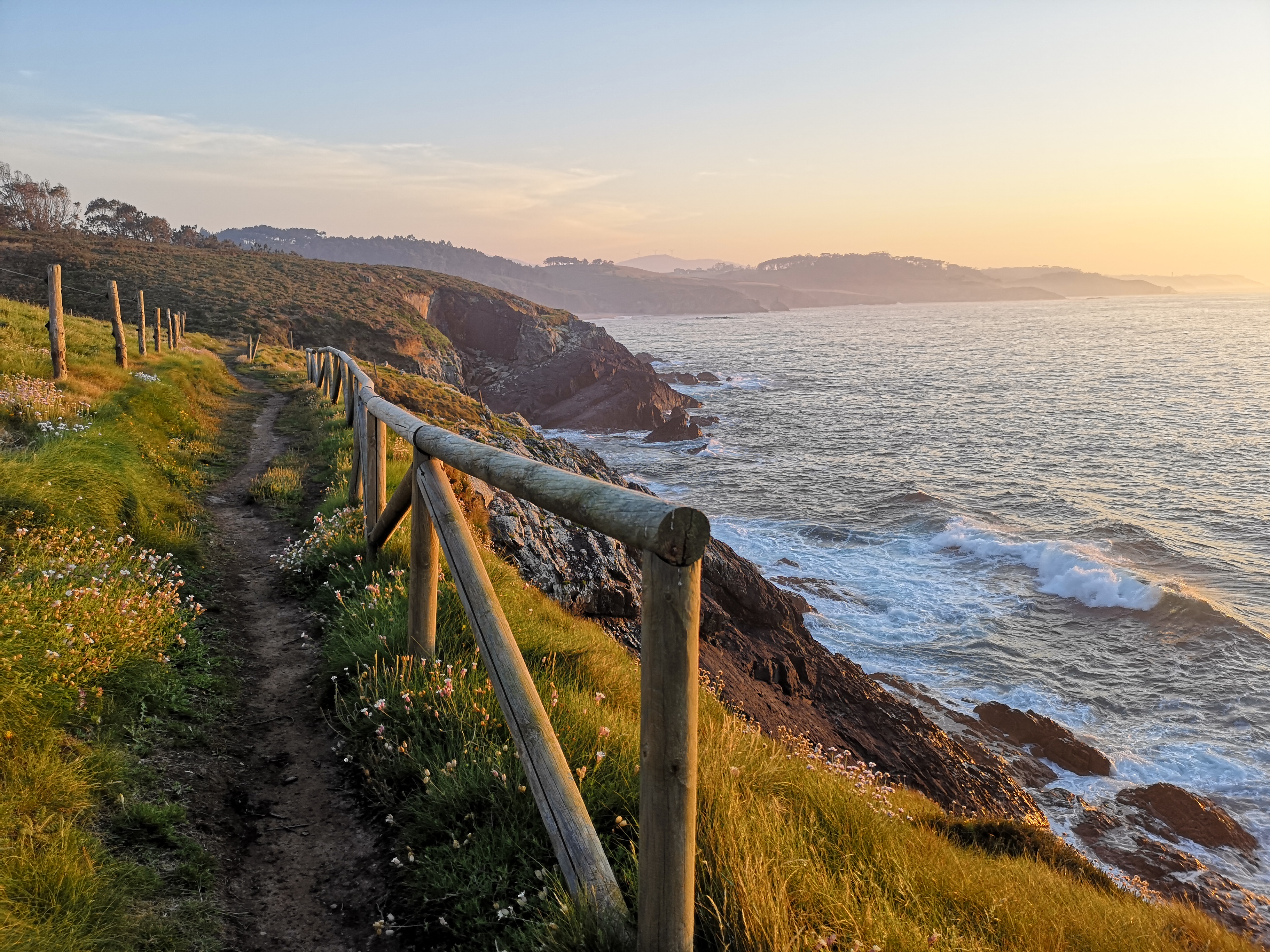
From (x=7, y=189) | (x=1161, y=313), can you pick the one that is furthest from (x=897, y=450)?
(x=1161, y=313)

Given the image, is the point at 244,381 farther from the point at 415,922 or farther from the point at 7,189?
the point at 7,189

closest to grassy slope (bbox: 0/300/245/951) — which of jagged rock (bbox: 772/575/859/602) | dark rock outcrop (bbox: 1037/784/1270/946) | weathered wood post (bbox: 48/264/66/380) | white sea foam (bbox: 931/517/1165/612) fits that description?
weathered wood post (bbox: 48/264/66/380)

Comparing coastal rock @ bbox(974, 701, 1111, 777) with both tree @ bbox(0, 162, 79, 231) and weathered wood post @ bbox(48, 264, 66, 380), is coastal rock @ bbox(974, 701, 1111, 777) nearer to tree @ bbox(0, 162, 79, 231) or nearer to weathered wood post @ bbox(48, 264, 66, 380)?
weathered wood post @ bbox(48, 264, 66, 380)

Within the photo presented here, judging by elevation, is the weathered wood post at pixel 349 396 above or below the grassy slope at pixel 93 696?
above

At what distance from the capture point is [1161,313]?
171 metres

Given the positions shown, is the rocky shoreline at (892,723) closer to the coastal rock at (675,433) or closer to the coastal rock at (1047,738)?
the coastal rock at (1047,738)

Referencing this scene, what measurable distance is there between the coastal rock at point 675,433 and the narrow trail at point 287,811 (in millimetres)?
35324

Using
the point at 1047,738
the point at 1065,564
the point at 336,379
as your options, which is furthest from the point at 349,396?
the point at 1065,564

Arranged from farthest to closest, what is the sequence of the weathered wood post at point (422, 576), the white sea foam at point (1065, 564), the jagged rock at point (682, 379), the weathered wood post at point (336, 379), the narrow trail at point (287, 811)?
the jagged rock at point (682, 379) → the white sea foam at point (1065, 564) → the weathered wood post at point (336, 379) → the weathered wood post at point (422, 576) → the narrow trail at point (287, 811)

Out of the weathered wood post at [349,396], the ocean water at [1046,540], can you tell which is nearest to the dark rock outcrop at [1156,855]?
→ the ocean water at [1046,540]

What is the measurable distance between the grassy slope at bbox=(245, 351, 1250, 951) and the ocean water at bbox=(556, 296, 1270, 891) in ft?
32.9

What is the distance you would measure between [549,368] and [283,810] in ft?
175

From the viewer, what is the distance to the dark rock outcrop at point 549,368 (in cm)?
4884

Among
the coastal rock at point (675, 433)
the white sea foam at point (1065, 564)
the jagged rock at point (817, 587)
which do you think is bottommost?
the jagged rock at point (817, 587)
